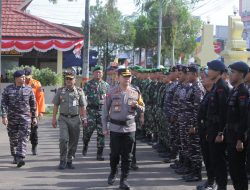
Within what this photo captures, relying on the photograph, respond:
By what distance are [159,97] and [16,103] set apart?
137 inches

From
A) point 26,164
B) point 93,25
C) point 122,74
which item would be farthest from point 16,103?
point 93,25

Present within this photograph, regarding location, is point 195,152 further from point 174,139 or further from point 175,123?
point 174,139

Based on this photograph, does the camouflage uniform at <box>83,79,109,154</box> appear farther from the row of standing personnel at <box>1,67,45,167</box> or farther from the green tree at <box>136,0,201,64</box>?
the green tree at <box>136,0,201,64</box>

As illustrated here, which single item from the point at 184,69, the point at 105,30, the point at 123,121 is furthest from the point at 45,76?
the point at 105,30

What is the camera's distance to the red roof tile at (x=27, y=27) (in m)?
25.7

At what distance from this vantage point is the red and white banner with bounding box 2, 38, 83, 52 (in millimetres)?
24984

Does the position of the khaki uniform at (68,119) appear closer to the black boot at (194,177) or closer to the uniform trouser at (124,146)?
the uniform trouser at (124,146)

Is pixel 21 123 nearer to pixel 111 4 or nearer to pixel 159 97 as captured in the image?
pixel 159 97

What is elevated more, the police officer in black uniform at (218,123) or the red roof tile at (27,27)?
the red roof tile at (27,27)

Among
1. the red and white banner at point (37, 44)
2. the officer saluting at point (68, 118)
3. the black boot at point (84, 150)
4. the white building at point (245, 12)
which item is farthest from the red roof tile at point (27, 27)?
the white building at point (245, 12)

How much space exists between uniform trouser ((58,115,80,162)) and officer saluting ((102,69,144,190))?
1885 millimetres

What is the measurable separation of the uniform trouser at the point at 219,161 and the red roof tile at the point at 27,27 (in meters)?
18.4

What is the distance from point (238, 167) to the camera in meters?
7.39

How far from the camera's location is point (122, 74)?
881 centimetres
